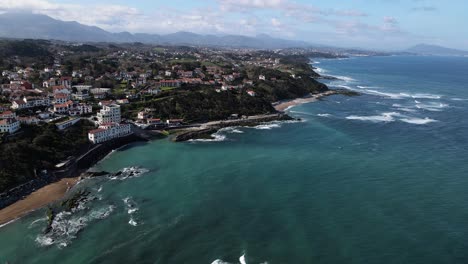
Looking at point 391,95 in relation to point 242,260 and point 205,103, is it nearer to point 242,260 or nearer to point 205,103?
point 205,103

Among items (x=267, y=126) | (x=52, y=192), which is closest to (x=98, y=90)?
(x=267, y=126)

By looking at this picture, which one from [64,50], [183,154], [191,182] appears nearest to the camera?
[191,182]

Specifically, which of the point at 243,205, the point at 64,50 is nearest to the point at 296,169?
the point at 243,205

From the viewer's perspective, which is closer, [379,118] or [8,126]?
[8,126]

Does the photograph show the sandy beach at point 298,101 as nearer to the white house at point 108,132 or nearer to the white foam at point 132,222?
the white house at point 108,132

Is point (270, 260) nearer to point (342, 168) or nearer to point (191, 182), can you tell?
point (191, 182)

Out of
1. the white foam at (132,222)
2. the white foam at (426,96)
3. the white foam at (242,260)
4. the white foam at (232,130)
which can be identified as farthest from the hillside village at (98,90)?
the white foam at (426,96)
